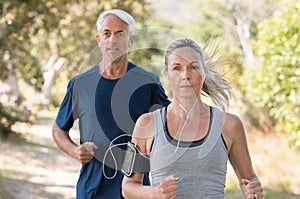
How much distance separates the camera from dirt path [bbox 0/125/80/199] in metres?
11.9

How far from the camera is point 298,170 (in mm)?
11562

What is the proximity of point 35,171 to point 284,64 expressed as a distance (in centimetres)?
704

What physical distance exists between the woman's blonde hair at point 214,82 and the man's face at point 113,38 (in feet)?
3.51

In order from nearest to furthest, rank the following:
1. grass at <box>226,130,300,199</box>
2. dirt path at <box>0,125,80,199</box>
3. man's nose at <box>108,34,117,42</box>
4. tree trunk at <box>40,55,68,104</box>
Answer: man's nose at <box>108,34,117,42</box>
grass at <box>226,130,300,199</box>
dirt path at <box>0,125,80,199</box>
tree trunk at <box>40,55,68,104</box>

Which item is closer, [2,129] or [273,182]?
[273,182]

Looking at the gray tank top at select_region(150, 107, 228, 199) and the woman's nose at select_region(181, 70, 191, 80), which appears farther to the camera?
the woman's nose at select_region(181, 70, 191, 80)

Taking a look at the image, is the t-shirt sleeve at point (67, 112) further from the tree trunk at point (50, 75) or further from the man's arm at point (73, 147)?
the tree trunk at point (50, 75)

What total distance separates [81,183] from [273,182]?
7.22 m

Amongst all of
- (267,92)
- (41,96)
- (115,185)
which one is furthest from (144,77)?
(41,96)

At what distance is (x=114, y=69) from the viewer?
4.52m

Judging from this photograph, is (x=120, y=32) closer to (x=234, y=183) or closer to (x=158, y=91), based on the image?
(x=158, y=91)

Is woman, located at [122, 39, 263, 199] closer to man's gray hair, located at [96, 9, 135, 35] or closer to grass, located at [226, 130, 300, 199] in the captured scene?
man's gray hair, located at [96, 9, 135, 35]

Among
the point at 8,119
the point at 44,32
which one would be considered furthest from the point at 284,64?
the point at 44,32

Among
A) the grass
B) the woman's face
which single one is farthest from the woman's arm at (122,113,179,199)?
the grass
